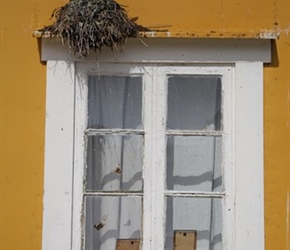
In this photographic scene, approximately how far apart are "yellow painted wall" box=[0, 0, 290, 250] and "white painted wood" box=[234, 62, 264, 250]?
52 mm

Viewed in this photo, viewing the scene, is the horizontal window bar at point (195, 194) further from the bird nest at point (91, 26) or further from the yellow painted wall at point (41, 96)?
the bird nest at point (91, 26)

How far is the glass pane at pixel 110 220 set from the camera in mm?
3760

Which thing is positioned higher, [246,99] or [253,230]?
[246,99]

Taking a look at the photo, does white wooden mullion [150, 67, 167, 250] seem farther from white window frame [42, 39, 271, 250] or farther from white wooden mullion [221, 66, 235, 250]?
white wooden mullion [221, 66, 235, 250]

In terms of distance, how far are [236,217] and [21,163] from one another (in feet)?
4.40

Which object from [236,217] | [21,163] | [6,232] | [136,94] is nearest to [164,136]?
[136,94]

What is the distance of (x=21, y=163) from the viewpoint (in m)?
3.74

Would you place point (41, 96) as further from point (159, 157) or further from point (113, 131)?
point (159, 157)

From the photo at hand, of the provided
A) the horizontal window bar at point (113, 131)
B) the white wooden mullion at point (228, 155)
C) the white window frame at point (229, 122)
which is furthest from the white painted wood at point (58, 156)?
the white wooden mullion at point (228, 155)

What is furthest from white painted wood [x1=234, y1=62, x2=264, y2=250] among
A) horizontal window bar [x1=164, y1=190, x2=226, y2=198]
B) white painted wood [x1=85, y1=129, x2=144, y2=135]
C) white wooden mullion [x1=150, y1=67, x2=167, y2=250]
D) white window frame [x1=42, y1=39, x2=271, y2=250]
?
white painted wood [x1=85, y1=129, x2=144, y2=135]

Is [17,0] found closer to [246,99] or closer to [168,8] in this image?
[168,8]

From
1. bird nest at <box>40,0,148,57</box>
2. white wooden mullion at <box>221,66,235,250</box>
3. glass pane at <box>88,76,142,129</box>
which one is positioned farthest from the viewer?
glass pane at <box>88,76,142,129</box>

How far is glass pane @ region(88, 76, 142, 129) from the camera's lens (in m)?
3.82

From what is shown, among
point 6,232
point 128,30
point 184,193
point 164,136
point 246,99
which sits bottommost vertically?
point 6,232
